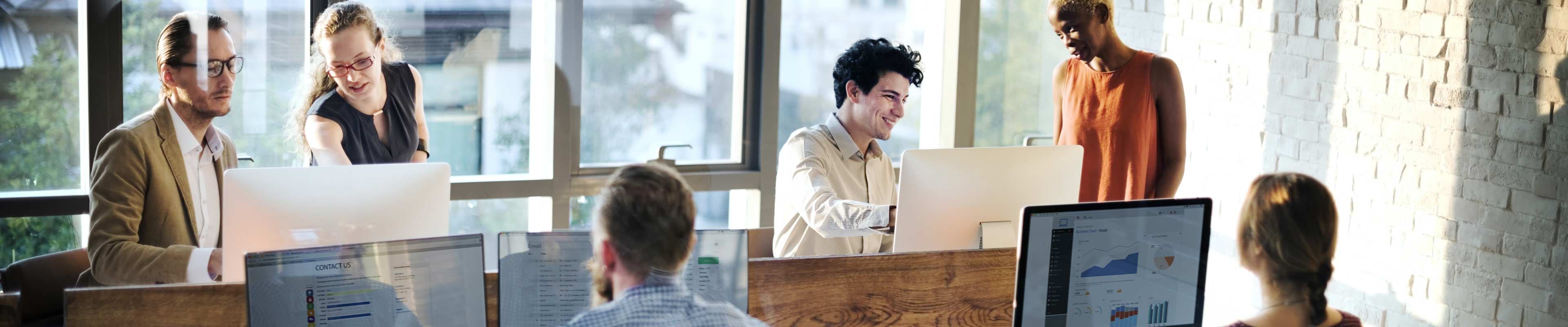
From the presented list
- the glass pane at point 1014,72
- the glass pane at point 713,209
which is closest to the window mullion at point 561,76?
the glass pane at point 713,209

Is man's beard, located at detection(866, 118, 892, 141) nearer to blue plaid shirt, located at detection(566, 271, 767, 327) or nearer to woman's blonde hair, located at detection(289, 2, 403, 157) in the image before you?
blue plaid shirt, located at detection(566, 271, 767, 327)

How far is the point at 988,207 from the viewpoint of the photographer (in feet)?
7.50

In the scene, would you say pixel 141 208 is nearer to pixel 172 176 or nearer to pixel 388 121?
pixel 172 176

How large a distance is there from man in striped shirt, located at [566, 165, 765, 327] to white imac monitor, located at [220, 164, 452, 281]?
1.53ft

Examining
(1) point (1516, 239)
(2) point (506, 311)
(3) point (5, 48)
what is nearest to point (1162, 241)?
(2) point (506, 311)

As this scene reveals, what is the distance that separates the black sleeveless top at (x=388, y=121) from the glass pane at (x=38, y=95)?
3.00ft

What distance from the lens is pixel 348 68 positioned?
282 centimetres

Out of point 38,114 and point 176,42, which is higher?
point 176,42

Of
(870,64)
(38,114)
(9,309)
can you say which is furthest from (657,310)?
(38,114)

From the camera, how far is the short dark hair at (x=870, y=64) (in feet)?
8.68

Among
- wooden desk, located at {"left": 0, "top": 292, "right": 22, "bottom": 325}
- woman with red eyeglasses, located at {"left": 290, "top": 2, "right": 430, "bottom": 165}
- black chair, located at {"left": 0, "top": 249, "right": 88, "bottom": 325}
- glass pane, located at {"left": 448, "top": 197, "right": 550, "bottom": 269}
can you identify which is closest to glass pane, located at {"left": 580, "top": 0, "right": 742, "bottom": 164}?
glass pane, located at {"left": 448, "top": 197, "right": 550, "bottom": 269}

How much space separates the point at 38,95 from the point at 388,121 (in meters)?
1.08

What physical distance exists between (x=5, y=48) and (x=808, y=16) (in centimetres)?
243

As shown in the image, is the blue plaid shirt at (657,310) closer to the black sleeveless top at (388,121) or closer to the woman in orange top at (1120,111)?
the black sleeveless top at (388,121)
